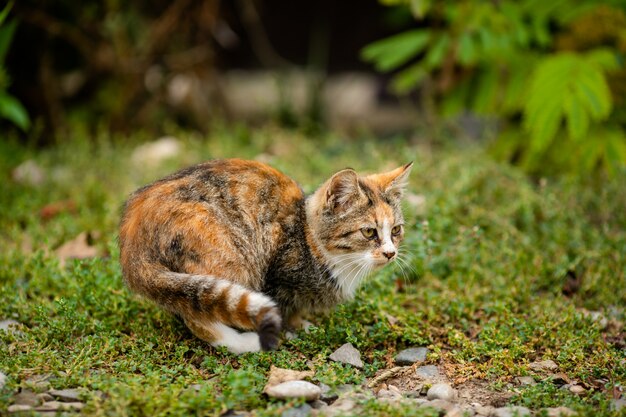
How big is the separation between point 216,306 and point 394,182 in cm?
144

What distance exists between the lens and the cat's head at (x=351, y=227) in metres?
4.04

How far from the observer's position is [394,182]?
4.30 metres

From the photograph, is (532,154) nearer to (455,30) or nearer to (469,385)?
(455,30)

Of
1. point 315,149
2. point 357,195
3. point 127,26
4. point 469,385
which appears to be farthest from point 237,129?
point 469,385

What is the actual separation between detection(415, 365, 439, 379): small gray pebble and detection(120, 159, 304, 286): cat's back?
1062 millimetres

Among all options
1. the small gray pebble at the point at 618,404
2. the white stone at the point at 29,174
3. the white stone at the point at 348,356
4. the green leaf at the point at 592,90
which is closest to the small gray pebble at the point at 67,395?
the white stone at the point at 348,356

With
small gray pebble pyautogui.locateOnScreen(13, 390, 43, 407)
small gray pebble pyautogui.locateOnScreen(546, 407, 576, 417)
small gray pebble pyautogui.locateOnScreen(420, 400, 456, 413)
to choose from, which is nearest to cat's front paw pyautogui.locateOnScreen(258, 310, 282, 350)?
small gray pebble pyautogui.locateOnScreen(420, 400, 456, 413)

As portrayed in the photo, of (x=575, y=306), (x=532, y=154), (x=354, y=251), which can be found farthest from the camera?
(x=532, y=154)

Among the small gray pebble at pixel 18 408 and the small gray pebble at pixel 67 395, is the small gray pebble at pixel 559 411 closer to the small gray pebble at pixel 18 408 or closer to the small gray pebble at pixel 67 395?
the small gray pebble at pixel 67 395

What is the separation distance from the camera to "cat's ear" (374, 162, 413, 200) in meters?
4.29

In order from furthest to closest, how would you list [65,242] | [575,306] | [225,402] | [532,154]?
[532,154] → [65,242] → [575,306] → [225,402]

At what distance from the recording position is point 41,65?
8.15 meters

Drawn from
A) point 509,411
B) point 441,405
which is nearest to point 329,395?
point 441,405

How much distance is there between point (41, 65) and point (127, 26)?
1148 mm
